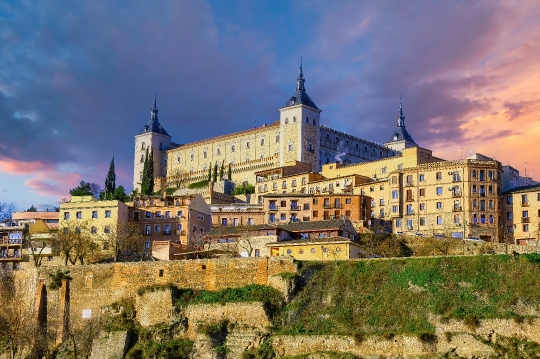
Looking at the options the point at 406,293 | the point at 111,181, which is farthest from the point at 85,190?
the point at 406,293

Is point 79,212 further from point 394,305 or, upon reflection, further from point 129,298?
point 394,305

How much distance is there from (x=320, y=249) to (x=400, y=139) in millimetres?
84468

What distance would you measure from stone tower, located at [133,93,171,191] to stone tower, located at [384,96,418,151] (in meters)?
37.2

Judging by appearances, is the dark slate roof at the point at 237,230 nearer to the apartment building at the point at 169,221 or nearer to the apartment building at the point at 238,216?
the apartment building at the point at 169,221

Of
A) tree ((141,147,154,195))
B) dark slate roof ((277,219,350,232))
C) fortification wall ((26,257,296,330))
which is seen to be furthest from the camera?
tree ((141,147,154,195))

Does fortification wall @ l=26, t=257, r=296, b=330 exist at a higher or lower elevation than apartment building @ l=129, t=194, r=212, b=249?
lower

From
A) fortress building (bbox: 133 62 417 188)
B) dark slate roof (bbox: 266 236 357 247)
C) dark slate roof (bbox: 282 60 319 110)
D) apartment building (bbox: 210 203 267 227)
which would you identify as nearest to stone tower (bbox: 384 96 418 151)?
fortress building (bbox: 133 62 417 188)

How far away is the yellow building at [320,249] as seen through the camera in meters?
71.9

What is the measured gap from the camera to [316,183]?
109m

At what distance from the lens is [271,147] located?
136 meters

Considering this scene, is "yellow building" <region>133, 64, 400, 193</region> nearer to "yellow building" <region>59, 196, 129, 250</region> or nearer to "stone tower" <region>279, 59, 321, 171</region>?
"stone tower" <region>279, 59, 321, 171</region>

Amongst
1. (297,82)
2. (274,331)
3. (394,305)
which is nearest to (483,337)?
(394,305)

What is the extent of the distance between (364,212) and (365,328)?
35063 millimetres

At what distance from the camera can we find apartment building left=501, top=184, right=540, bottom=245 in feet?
293
